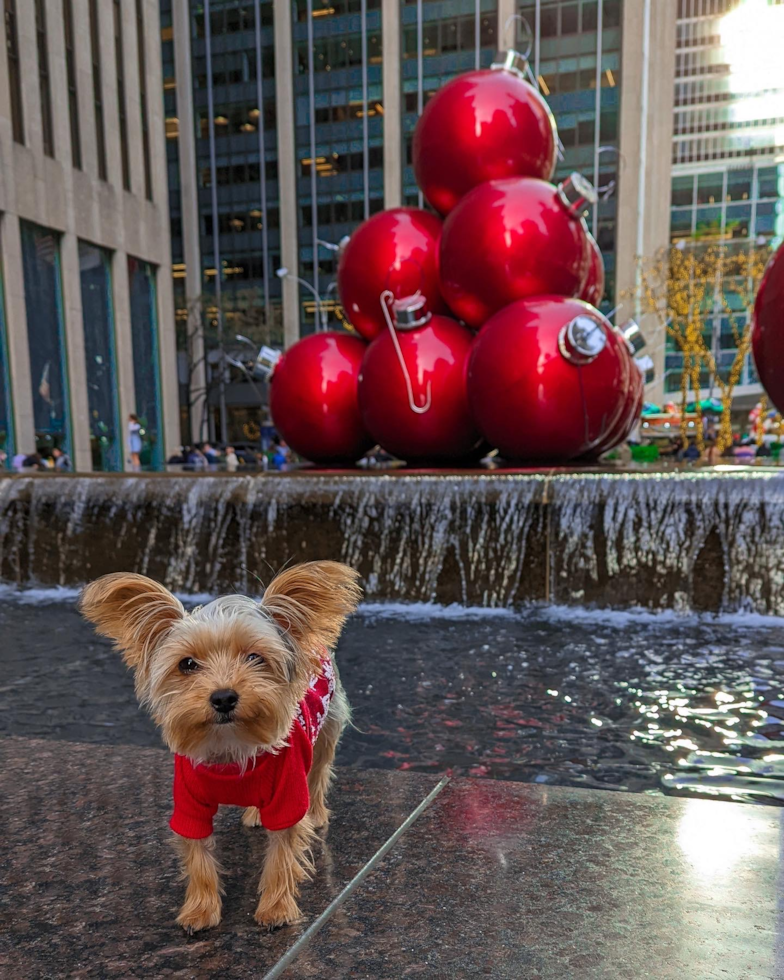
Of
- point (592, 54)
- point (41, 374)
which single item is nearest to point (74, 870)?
point (41, 374)

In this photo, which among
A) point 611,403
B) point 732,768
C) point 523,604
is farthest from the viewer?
point 611,403

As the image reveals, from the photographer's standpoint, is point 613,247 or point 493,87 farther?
point 613,247

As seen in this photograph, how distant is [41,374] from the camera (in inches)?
974

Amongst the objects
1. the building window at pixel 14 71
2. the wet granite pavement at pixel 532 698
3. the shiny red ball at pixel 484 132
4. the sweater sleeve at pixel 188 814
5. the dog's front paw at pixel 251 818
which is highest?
the building window at pixel 14 71

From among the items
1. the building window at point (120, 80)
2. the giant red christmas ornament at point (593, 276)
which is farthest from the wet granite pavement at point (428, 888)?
the building window at point (120, 80)

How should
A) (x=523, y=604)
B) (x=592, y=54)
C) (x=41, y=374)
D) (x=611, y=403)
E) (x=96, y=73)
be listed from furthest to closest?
1. (x=592, y=54)
2. (x=96, y=73)
3. (x=41, y=374)
4. (x=611, y=403)
5. (x=523, y=604)

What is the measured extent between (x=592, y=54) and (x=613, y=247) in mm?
12711

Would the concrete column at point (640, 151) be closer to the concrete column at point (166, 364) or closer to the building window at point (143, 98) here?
the concrete column at point (166, 364)

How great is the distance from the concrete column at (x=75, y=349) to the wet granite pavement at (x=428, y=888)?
25.7 metres

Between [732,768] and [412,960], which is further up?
[412,960]

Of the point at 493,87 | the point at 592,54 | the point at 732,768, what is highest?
the point at 592,54

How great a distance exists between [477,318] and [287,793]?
6733 mm

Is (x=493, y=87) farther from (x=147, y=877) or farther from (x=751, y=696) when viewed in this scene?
(x=147, y=877)

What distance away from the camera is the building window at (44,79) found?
81.7 ft
